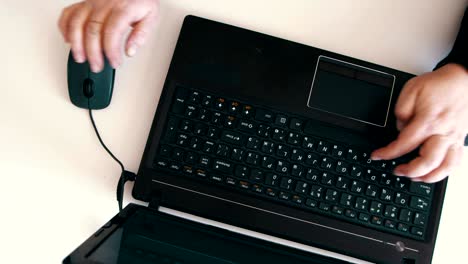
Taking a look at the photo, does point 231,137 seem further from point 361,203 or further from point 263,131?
point 361,203

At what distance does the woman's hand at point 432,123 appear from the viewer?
53 centimetres

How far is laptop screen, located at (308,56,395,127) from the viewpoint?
1.90ft

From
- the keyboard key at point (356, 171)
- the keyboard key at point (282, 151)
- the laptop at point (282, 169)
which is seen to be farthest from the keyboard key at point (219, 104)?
the keyboard key at point (356, 171)

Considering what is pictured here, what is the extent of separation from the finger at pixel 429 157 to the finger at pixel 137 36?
420 millimetres

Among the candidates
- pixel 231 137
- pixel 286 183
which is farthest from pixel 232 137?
pixel 286 183

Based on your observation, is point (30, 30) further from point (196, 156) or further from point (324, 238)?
point (324, 238)

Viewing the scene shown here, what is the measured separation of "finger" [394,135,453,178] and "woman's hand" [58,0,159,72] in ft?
1.39

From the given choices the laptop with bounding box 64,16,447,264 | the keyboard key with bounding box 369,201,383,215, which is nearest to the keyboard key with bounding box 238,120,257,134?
the laptop with bounding box 64,16,447,264

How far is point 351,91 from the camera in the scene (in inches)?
23.0

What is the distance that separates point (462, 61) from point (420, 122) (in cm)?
12

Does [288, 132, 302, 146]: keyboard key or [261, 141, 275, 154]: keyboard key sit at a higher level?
[288, 132, 302, 146]: keyboard key

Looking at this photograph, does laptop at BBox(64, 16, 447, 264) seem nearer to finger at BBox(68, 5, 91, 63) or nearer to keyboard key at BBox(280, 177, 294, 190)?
keyboard key at BBox(280, 177, 294, 190)

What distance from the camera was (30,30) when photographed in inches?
23.9

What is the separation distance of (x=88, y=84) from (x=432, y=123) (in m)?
0.51
